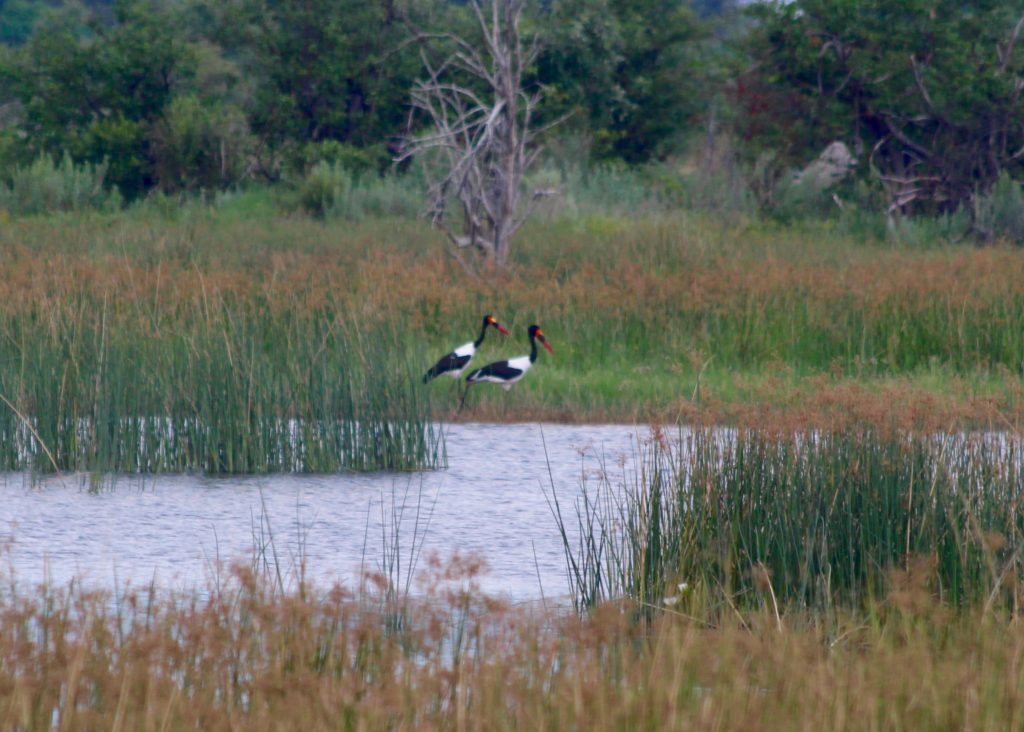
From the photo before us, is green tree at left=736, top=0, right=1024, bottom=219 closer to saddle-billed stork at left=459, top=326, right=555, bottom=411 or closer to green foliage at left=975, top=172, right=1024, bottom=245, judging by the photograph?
green foliage at left=975, top=172, right=1024, bottom=245

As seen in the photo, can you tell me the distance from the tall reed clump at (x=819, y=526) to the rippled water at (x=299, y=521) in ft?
1.94

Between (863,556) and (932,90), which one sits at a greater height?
(932,90)

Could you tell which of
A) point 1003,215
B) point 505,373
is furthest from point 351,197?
point 505,373

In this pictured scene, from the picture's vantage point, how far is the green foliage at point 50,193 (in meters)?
19.8

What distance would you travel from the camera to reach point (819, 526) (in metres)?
4.47

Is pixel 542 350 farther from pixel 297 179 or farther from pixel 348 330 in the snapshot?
pixel 297 179

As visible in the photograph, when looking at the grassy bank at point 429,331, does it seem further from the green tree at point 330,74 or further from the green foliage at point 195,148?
the green tree at point 330,74

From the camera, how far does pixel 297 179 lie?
22844mm

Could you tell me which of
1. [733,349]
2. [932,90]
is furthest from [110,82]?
[733,349]

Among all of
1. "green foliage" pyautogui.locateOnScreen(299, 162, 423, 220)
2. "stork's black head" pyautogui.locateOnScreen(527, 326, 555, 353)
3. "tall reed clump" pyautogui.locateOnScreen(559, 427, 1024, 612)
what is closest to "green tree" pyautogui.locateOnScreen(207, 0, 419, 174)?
"green foliage" pyautogui.locateOnScreen(299, 162, 423, 220)

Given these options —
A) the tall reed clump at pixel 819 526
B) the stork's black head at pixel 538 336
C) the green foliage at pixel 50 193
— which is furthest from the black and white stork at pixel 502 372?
the green foliage at pixel 50 193

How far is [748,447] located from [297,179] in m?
18.8

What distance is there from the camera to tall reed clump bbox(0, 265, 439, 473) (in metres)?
6.84

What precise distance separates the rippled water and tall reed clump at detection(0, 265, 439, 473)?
138mm
